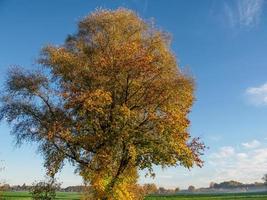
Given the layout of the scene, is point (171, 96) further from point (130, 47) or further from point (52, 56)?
point (52, 56)

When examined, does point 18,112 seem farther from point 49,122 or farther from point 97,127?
point 97,127

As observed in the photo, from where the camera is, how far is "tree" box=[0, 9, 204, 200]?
43688 mm

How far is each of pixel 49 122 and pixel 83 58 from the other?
659 centimetres

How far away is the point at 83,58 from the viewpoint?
1870 inches

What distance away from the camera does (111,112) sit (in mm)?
44125

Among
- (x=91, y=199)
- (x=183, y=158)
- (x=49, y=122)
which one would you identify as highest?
(x=49, y=122)

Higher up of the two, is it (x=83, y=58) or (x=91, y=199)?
(x=83, y=58)

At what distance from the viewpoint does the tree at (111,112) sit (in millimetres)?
43688

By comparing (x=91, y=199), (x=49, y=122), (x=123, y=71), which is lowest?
(x=91, y=199)

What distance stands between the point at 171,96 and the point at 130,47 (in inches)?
214

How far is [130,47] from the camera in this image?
45125 millimetres

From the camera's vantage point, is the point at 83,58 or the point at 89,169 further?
the point at 83,58

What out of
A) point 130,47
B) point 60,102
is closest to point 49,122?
point 60,102

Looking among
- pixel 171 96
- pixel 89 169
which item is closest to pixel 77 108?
pixel 89 169
